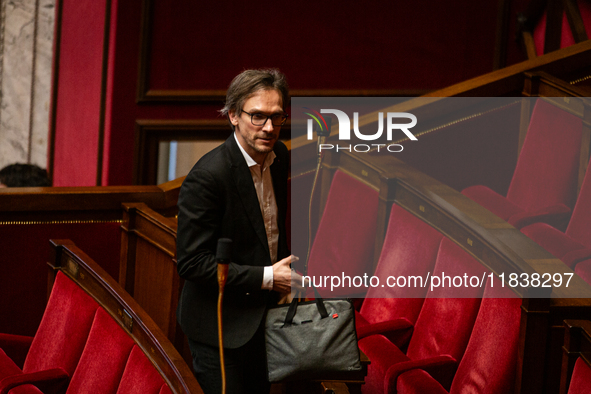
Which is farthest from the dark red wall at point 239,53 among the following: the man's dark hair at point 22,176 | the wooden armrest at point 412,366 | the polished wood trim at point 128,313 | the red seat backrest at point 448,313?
the wooden armrest at point 412,366

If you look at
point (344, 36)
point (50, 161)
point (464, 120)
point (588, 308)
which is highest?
point (344, 36)

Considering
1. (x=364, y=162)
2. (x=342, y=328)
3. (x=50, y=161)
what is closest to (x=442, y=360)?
(x=342, y=328)

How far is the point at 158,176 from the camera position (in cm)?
183

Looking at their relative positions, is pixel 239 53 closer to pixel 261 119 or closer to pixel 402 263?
pixel 402 263

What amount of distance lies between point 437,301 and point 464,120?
1.80 feet

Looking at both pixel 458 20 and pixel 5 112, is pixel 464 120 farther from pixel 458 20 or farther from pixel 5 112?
pixel 5 112

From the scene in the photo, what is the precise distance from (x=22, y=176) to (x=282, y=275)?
80cm

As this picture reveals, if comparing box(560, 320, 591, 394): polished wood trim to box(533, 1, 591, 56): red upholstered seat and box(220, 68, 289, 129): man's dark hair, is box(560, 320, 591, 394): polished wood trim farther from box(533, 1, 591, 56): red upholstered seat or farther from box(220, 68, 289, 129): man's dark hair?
box(533, 1, 591, 56): red upholstered seat

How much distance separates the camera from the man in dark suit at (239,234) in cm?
62

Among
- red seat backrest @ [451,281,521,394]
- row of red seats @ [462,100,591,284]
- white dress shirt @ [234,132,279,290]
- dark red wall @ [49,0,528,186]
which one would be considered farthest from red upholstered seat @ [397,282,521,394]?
dark red wall @ [49,0,528,186]

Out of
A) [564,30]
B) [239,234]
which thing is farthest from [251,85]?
[564,30]

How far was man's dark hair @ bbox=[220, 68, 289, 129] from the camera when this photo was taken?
618mm

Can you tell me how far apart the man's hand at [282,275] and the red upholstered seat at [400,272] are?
0.84ft

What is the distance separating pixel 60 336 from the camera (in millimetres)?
824
